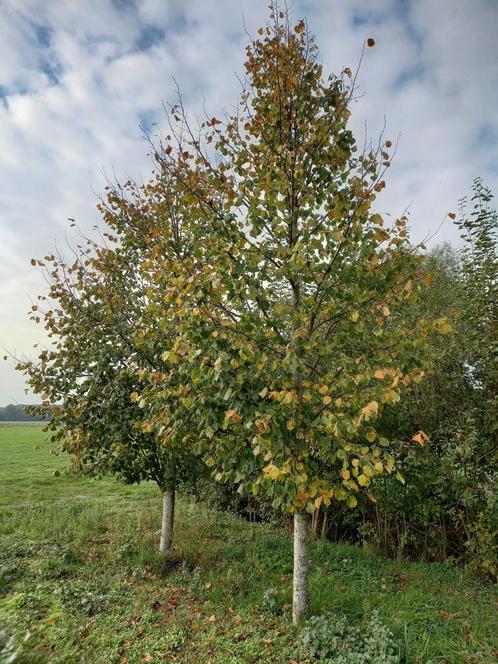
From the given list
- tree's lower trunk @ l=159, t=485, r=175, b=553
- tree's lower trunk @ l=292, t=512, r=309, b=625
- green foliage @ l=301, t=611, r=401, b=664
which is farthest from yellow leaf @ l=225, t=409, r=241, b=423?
tree's lower trunk @ l=159, t=485, r=175, b=553

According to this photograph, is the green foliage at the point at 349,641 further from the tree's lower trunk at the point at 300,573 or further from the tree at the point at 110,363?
the tree at the point at 110,363

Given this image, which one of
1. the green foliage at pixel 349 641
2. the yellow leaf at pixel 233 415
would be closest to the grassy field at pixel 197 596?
the green foliage at pixel 349 641

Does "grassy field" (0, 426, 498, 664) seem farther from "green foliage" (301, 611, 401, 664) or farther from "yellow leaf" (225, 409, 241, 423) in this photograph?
"yellow leaf" (225, 409, 241, 423)

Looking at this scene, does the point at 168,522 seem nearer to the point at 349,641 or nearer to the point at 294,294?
the point at 349,641

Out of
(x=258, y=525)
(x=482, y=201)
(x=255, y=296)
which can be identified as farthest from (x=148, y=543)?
(x=482, y=201)

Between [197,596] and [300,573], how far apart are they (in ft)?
5.90

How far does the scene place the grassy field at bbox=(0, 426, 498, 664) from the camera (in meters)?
4.53

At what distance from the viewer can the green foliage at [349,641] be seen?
14.1 feet

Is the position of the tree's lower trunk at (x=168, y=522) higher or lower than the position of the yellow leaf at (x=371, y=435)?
lower

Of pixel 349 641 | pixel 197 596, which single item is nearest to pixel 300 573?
pixel 349 641

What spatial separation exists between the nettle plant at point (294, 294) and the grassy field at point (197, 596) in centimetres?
100

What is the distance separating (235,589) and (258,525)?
4397mm

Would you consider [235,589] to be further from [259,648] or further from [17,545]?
[17,545]

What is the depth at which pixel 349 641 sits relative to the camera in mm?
4660
